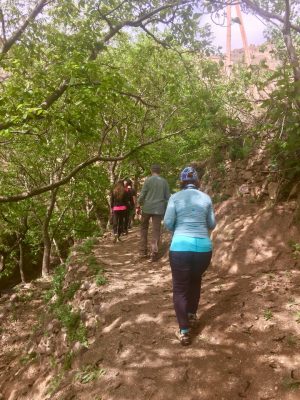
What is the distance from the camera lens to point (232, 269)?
6855 mm

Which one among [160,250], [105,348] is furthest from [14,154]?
[105,348]

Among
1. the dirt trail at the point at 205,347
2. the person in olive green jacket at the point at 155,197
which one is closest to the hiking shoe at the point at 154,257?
the person in olive green jacket at the point at 155,197

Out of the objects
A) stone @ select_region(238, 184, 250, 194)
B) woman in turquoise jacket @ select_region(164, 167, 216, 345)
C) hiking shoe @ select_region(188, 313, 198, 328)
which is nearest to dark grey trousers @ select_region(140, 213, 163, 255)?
stone @ select_region(238, 184, 250, 194)

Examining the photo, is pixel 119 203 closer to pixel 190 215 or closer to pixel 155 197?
pixel 155 197

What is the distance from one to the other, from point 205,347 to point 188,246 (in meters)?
1.44

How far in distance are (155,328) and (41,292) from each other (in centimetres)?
887

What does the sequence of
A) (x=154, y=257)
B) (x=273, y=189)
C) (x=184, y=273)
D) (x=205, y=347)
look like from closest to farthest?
1. (x=184, y=273)
2. (x=205, y=347)
3. (x=273, y=189)
4. (x=154, y=257)

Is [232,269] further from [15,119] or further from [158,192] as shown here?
[15,119]

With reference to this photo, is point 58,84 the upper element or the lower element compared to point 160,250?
upper

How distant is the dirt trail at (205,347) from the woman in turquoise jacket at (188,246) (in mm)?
455

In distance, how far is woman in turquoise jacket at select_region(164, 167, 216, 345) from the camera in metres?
4.35

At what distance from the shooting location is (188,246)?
4.34m

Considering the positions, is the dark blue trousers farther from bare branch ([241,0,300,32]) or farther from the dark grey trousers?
bare branch ([241,0,300,32])

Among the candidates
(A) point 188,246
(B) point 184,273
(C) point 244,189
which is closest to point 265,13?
(C) point 244,189
